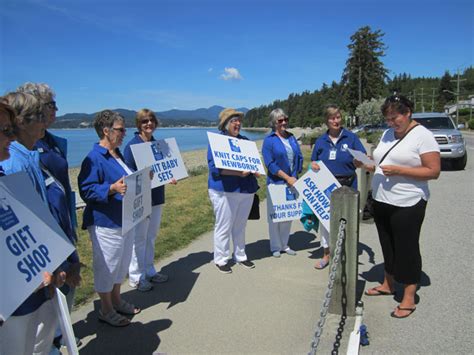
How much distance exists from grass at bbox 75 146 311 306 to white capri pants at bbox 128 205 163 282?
0.56m

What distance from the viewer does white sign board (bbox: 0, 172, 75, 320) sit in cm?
183

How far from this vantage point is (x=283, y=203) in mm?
5625

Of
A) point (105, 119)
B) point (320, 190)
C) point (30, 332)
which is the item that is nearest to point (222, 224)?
point (320, 190)

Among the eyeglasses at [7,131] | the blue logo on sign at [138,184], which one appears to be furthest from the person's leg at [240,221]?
the eyeglasses at [7,131]

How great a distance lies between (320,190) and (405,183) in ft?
4.48

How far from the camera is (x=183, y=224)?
764 centimetres

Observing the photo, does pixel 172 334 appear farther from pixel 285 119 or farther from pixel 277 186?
pixel 285 119

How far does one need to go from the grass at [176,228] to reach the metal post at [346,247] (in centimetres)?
281

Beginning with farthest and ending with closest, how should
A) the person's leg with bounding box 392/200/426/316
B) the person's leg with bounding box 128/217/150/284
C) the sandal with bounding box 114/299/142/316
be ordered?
the person's leg with bounding box 128/217/150/284 → the sandal with bounding box 114/299/142/316 → the person's leg with bounding box 392/200/426/316

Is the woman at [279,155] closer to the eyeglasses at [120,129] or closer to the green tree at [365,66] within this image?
the eyeglasses at [120,129]

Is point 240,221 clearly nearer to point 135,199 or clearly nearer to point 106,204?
point 135,199

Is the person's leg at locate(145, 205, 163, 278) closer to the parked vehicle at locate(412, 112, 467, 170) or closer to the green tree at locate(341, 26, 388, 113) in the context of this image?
the parked vehicle at locate(412, 112, 467, 170)

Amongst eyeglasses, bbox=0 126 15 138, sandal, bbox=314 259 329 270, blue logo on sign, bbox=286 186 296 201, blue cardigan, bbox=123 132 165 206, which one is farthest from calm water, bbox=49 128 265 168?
sandal, bbox=314 259 329 270

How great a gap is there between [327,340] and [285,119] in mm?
3170
